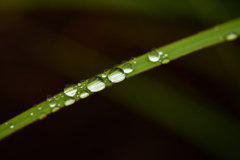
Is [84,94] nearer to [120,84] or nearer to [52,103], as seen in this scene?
[52,103]

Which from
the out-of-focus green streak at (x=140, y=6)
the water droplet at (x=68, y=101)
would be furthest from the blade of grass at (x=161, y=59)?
the out-of-focus green streak at (x=140, y=6)

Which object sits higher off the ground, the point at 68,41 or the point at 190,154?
the point at 68,41

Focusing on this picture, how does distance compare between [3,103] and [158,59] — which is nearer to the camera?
[158,59]

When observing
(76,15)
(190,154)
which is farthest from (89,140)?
(76,15)

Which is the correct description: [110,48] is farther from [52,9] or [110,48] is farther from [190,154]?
[190,154]

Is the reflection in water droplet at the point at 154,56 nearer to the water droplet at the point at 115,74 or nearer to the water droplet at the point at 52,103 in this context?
the water droplet at the point at 115,74

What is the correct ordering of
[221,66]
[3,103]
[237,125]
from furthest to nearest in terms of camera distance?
[3,103] → [221,66] → [237,125]

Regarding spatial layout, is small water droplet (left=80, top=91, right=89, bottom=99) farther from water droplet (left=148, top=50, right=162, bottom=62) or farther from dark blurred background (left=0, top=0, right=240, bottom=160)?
dark blurred background (left=0, top=0, right=240, bottom=160)
